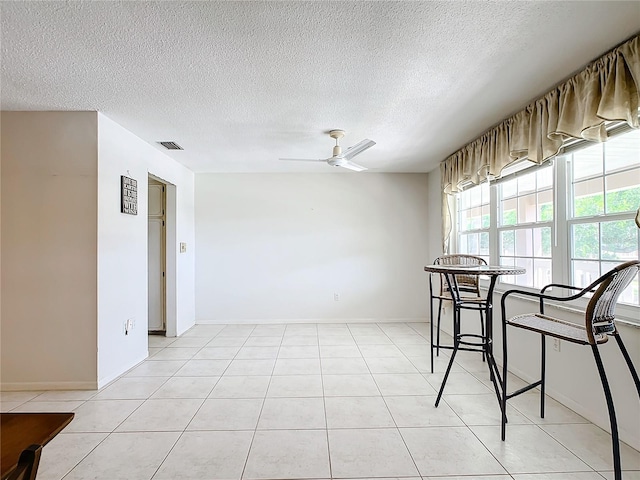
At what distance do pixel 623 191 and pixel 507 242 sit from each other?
4.25ft

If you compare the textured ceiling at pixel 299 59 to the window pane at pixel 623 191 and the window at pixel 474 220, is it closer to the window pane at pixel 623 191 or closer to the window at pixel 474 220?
the window pane at pixel 623 191

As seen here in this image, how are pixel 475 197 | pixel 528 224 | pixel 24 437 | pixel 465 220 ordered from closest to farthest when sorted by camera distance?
1. pixel 24 437
2. pixel 528 224
3. pixel 475 197
4. pixel 465 220

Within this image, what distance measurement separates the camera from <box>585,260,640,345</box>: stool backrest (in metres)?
1.49

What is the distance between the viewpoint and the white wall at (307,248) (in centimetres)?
516

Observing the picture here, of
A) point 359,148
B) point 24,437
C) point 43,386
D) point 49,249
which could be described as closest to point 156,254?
point 49,249

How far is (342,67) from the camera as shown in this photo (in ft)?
6.84

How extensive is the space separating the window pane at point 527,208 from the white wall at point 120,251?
12.6 ft

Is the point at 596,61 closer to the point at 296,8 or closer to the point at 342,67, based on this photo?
the point at 342,67

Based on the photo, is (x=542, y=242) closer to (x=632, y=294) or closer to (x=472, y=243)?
(x=632, y=294)

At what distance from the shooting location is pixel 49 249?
2.78m

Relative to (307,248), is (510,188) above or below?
above

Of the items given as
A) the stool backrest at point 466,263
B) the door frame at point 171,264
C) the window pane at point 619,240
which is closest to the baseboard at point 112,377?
the door frame at point 171,264

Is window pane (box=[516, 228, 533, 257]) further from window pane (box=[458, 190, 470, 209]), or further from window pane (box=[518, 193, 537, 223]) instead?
window pane (box=[458, 190, 470, 209])

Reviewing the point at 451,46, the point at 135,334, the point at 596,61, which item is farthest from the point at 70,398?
the point at 596,61
